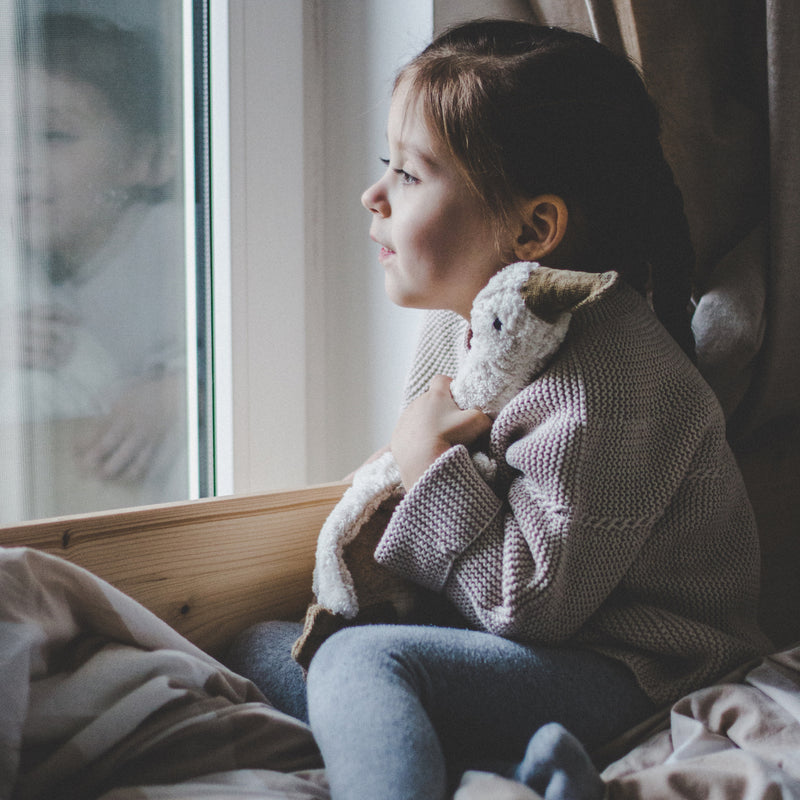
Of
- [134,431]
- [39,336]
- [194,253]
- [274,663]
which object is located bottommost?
[274,663]

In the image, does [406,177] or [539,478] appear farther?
[406,177]

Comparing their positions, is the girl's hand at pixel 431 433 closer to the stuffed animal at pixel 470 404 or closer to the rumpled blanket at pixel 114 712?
the stuffed animal at pixel 470 404

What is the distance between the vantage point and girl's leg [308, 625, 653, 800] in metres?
0.56

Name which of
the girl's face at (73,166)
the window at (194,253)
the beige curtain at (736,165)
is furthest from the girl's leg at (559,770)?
the girl's face at (73,166)

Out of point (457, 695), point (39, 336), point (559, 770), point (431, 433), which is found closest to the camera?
point (559, 770)

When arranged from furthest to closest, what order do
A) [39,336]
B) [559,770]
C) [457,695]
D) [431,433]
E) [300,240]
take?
[300,240]
[39,336]
[431,433]
[457,695]
[559,770]

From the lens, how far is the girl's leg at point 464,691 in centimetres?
56

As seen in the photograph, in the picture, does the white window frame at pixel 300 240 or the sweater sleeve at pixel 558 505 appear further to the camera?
the white window frame at pixel 300 240

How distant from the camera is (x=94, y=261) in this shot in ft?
3.11

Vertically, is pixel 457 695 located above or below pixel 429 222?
below

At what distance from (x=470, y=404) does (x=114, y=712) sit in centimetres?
40

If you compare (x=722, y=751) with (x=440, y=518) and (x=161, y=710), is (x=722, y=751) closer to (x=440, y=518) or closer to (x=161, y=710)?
(x=440, y=518)

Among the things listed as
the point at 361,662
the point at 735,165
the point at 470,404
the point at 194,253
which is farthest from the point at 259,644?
the point at 735,165

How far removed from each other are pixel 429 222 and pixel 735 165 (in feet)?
1.37
